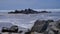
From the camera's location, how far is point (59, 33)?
60.7 inches

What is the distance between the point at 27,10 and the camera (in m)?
2.02

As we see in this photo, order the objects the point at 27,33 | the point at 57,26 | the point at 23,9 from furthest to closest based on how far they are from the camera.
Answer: the point at 23,9
the point at 27,33
the point at 57,26

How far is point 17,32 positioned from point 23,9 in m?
0.35

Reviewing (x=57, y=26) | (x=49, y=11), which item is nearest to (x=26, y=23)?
(x=49, y=11)

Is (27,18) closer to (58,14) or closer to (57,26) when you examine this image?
(58,14)

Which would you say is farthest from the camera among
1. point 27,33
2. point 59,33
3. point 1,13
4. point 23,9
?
point 1,13

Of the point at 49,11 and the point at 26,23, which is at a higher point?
the point at 49,11

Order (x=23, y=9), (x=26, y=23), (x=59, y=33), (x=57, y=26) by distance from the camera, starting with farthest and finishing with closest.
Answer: (x=26, y=23) < (x=23, y=9) < (x=57, y=26) < (x=59, y=33)

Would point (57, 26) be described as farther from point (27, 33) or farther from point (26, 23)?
point (26, 23)

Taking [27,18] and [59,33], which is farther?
[27,18]

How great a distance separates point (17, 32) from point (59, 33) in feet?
2.00

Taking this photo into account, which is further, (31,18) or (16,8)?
(31,18)

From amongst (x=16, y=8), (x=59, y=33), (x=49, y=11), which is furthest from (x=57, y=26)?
(x=16, y=8)

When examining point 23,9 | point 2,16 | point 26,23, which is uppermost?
point 23,9
